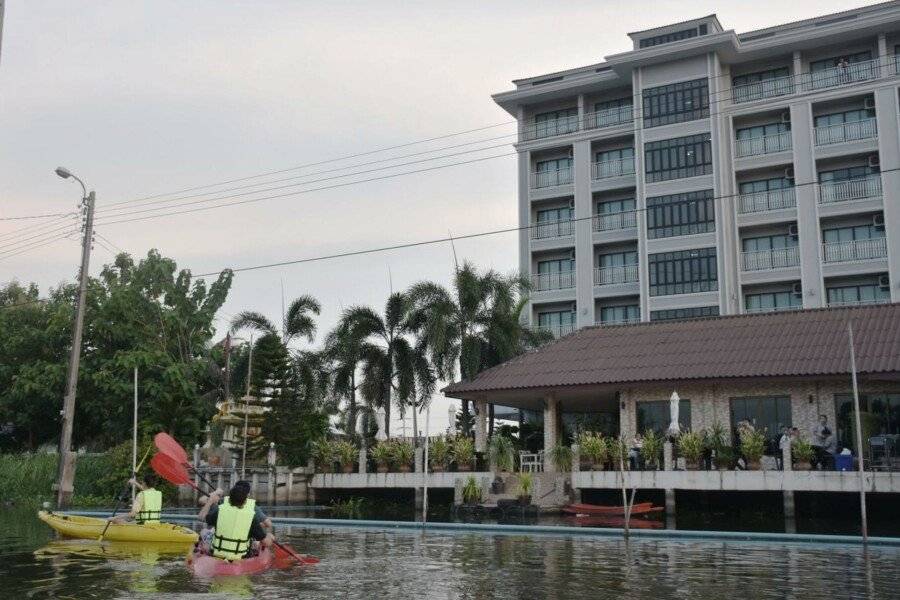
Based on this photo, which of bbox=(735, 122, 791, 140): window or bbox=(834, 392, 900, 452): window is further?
bbox=(735, 122, 791, 140): window

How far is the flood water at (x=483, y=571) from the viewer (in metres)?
13.6

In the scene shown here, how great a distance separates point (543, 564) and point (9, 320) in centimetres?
4129

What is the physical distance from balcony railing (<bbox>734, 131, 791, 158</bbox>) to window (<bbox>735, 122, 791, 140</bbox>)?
0.32 m

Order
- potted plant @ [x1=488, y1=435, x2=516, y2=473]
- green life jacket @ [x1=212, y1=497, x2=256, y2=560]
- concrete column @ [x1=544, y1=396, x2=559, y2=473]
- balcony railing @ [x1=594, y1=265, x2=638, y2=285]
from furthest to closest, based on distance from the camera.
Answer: balcony railing @ [x1=594, y1=265, x2=638, y2=285] < concrete column @ [x1=544, y1=396, x2=559, y2=473] < potted plant @ [x1=488, y1=435, x2=516, y2=473] < green life jacket @ [x1=212, y1=497, x2=256, y2=560]

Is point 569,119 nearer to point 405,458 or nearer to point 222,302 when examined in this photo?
point 222,302

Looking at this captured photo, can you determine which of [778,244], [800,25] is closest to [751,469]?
[778,244]

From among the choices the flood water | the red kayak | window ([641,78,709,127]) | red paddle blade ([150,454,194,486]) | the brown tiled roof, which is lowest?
the flood water

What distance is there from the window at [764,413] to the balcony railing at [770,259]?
2115cm

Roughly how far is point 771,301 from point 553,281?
12310 millimetres

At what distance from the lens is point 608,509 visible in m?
27.1

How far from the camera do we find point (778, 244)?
50.4 meters

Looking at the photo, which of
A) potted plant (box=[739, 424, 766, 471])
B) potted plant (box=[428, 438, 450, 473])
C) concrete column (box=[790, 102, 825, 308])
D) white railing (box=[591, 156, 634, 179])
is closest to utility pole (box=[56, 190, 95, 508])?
potted plant (box=[428, 438, 450, 473])

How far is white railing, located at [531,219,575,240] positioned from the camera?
55.5 m

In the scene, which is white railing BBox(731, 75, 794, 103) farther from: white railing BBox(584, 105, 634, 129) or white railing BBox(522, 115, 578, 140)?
white railing BBox(522, 115, 578, 140)
